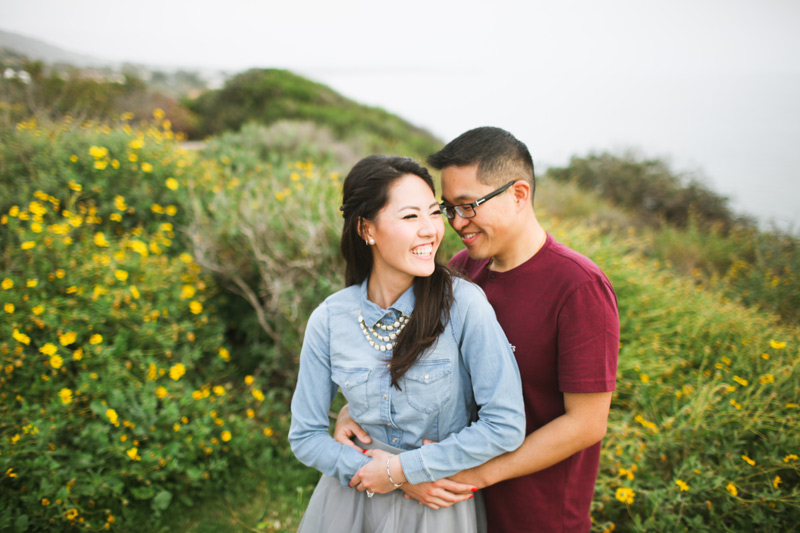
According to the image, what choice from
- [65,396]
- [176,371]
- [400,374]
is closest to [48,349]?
[65,396]

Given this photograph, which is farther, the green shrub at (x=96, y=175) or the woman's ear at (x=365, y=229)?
the green shrub at (x=96, y=175)

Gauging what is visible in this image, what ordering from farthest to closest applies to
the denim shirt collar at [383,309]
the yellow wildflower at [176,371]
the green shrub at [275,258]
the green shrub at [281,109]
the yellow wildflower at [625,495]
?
the green shrub at [281,109] → the green shrub at [275,258] → the yellow wildflower at [176,371] → the yellow wildflower at [625,495] → the denim shirt collar at [383,309]

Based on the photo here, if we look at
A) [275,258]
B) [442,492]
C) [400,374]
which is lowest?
[442,492]

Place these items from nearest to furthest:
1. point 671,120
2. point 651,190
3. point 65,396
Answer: point 65,396 < point 651,190 < point 671,120

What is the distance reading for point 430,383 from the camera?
150cm

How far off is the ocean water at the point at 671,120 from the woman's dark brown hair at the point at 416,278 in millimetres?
5555

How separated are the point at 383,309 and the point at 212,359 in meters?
2.39

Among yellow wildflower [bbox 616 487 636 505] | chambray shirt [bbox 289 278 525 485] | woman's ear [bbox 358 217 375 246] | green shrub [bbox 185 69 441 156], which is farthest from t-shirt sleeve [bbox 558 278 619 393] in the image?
green shrub [bbox 185 69 441 156]

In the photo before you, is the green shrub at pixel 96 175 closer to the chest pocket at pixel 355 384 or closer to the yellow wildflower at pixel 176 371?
the yellow wildflower at pixel 176 371

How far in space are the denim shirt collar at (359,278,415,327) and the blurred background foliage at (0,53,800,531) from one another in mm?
1280

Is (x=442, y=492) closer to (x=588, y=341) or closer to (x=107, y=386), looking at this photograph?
(x=588, y=341)

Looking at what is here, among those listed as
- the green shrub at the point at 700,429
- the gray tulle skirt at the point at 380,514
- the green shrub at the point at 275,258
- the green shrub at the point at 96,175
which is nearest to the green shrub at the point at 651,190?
the green shrub at the point at 700,429

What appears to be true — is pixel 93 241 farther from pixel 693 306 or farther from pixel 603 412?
pixel 693 306

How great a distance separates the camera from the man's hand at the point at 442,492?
1446 millimetres
